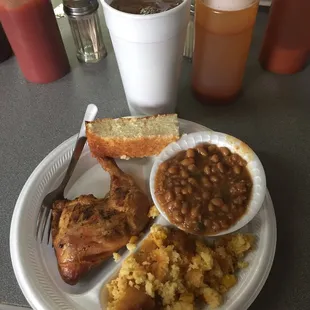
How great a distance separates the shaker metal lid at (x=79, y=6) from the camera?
1455mm

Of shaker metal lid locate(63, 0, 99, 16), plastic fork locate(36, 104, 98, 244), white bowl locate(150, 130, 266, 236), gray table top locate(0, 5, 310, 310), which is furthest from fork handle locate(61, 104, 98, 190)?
shaker metal lid locate(63, 0, 99, 16)

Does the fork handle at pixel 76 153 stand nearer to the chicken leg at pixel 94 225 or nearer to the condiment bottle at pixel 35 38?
the chicken leg at pixel 94 225

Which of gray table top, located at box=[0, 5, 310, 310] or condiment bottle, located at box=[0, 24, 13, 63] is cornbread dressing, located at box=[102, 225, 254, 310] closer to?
gray table top, located at box=[0, 5, 310, 310]

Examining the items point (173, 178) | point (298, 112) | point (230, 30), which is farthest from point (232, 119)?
point (173, 178)

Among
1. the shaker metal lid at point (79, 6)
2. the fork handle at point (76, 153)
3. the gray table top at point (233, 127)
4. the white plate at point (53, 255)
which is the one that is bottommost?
the gray table top at point (233, 127)

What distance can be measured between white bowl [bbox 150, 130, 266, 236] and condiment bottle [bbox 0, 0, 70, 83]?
2.20 ft

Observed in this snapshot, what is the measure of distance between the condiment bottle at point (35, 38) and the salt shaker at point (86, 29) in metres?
0.09

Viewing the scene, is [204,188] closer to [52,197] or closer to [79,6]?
[52,197]

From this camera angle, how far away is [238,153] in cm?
114

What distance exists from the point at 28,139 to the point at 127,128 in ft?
1.43

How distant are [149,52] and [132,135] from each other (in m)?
0.27

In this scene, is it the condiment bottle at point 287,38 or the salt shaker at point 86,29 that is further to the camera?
the salt shaker at point 86,29

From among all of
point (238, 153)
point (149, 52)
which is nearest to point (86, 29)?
point (149, 52)

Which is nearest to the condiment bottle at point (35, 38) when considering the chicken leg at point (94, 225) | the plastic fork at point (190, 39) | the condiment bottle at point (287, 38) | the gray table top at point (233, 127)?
the gray table top at point (233, 127)
